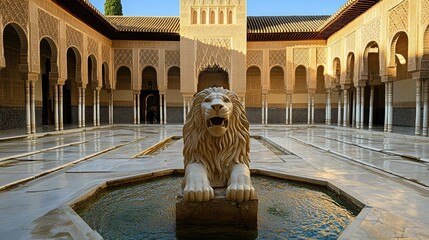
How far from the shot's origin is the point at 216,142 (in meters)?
3.05

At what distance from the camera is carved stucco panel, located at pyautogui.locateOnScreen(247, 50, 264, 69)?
19.8 m

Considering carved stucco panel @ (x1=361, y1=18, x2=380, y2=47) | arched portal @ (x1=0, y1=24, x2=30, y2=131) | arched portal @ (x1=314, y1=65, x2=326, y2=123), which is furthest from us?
arched portal @ (x1=314, y1=65, x2=326, y2=123)

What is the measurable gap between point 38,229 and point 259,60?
18404 millimetres

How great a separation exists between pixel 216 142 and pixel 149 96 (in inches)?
830

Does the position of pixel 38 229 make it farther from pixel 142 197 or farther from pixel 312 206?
pixel 312 206

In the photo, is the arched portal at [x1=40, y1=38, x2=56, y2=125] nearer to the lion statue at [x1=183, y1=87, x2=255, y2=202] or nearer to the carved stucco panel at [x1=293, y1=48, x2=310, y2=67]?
the carved stucco panel at [x1=293, y1=48, x2=310, y2=67]

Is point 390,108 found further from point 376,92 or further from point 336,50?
point 376,92

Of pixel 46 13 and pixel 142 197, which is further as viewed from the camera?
pixel 46 13

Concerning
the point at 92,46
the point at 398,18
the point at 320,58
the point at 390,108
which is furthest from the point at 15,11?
the point at 320,58

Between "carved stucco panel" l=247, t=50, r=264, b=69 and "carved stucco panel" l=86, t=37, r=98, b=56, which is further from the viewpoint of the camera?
"carved stucco panel" l=247, t=50, r=264, b=69

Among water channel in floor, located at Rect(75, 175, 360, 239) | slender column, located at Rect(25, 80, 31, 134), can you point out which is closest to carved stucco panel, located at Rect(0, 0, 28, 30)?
slender column, located at Rect(25, 80, 31, 134)

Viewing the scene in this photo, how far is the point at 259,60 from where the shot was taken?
65.1 feet

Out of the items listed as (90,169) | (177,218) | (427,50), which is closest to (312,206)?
(177,218)

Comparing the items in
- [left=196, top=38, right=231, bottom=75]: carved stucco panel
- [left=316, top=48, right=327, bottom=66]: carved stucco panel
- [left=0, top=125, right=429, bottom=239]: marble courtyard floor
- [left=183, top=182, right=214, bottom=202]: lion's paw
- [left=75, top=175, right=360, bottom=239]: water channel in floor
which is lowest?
[left=75, top=175, right=360, bottom=239]: water channel in floor
